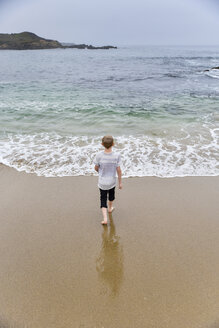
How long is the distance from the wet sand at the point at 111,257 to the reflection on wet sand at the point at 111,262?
0.05 ft

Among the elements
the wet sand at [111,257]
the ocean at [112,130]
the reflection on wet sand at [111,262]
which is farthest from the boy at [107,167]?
the ocean at [112,130]

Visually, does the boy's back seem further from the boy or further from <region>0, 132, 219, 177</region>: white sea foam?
<region>0, 132, 219, 177</region>: white sea foam

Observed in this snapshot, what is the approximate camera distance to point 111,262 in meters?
3.17

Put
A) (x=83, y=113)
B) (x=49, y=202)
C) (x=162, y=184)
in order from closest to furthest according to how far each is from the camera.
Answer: (x=49, y=202) → (x=162, y=184) → (x=83, y=113)

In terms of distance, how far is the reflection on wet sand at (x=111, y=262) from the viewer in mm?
2869

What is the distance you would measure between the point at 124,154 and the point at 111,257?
386 cm

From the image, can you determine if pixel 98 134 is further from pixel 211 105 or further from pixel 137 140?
pixel 211 105

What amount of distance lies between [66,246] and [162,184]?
2.65 meters

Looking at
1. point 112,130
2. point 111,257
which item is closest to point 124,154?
point 112,130

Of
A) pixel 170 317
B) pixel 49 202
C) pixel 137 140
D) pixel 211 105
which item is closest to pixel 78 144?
pixel 137 140

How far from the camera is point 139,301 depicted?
263 cm

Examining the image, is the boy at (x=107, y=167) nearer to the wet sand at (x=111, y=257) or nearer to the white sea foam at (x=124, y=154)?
the wet sand at (x=111, y=257)

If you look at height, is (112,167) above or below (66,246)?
above

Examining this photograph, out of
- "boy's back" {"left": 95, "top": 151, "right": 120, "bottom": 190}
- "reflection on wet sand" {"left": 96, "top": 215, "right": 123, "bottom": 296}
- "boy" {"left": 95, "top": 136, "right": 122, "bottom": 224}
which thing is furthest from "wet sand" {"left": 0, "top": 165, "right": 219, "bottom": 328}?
"boy's back" {"left": 95, "top": 151, "right": 120, "bottom": 190}
